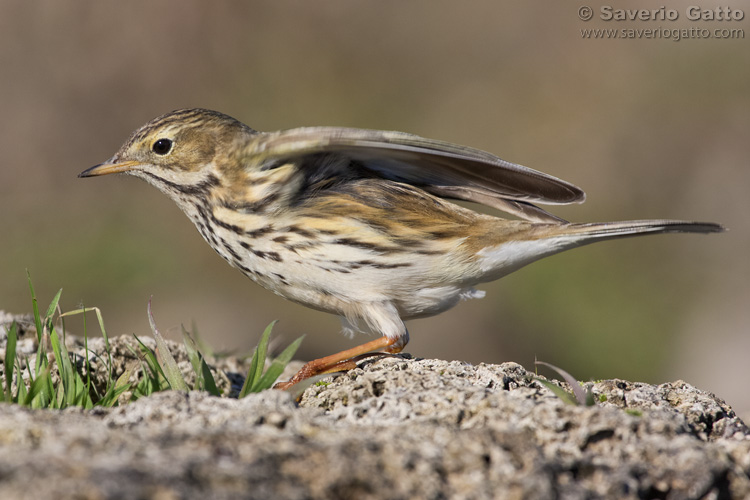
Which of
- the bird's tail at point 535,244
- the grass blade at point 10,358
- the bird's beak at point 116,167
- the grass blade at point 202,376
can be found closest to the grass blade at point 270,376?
Result: the grass blade at point 202,376

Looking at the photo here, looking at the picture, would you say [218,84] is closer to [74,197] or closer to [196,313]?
[74,197]

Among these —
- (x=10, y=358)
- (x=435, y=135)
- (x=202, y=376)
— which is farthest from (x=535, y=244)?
(x=435, y=135)

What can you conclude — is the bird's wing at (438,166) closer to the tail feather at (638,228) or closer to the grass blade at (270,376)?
the tail feather at (638,228)

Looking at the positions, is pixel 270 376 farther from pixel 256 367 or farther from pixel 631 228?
pixel 631 228

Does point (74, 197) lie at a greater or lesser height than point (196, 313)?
greater

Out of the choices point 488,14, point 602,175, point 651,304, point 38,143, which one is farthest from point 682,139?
point 38,143

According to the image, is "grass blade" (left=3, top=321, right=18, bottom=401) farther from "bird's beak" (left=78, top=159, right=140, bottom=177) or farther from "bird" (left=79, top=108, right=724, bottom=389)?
"bird's beak" (left=78, top=159, right=140, bottom=177)
